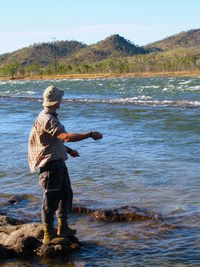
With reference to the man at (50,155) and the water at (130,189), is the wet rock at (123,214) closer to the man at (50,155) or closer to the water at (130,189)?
the water at (130,189)

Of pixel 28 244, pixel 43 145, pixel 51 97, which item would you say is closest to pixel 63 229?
pixel 28 244

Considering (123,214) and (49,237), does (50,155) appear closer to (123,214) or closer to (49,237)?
(49,237)

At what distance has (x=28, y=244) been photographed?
562 cm

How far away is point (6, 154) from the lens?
504 inches

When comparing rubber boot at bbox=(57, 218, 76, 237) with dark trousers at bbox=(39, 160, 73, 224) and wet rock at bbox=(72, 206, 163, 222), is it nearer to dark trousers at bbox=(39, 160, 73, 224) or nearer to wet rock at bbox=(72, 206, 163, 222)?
dark trousers at bbox=(39, 160, 73, 224)

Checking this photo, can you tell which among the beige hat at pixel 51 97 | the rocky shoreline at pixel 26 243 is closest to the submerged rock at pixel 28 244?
the rocky shoreline at pixel 26 243

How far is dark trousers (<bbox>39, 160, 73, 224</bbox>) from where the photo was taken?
5.43 m

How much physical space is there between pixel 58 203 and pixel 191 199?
2797 mm

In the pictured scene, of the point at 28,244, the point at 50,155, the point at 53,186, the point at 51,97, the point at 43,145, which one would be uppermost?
the point at 51,97

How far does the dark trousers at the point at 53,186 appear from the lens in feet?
17.8

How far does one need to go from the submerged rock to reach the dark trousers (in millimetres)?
285

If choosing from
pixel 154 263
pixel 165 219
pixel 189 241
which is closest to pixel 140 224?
pixel 165 219

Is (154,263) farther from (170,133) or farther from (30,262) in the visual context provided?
A: (170,133)

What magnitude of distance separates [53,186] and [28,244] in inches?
29.9
